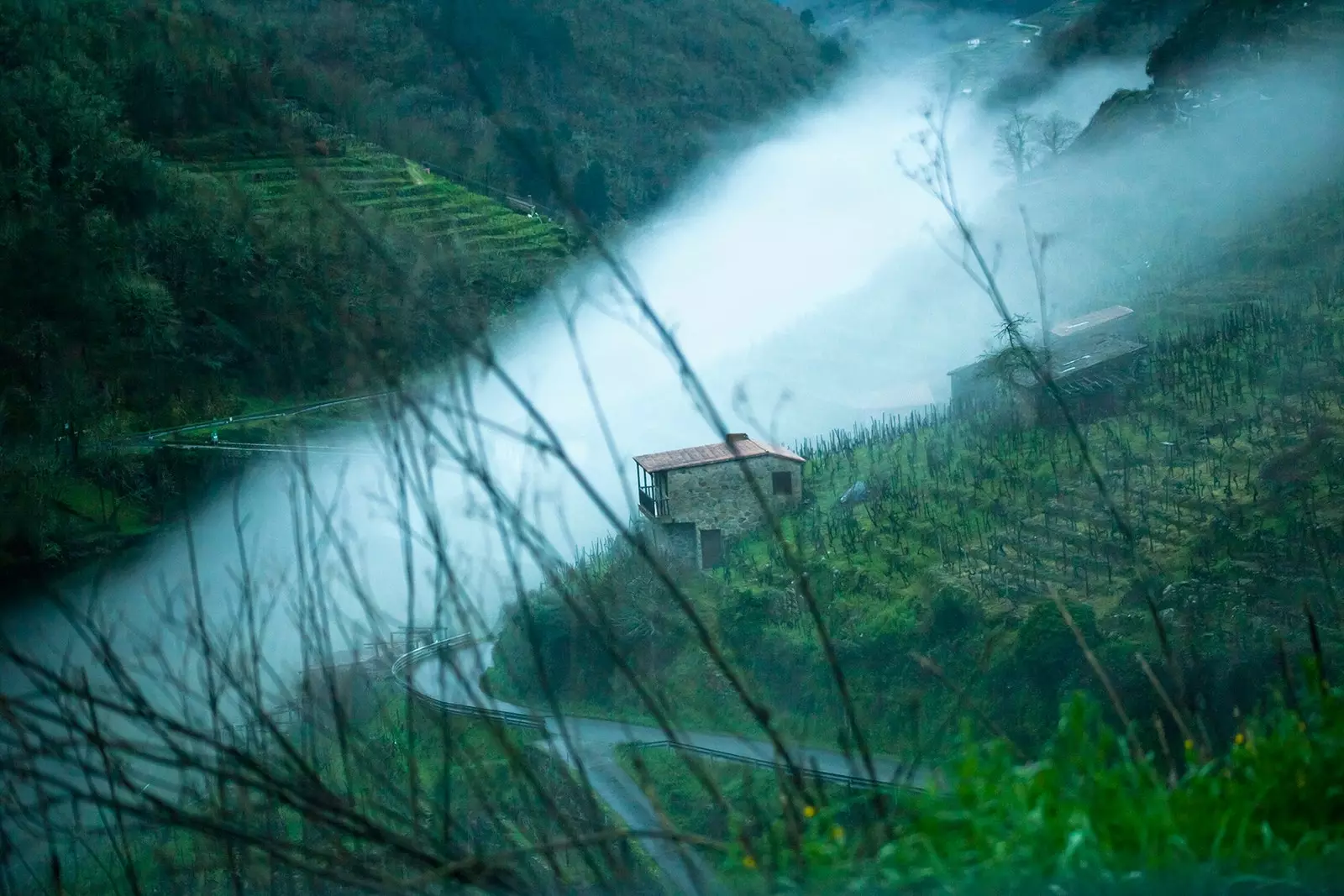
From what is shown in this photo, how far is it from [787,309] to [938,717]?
440 centimetres

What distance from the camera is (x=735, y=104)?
1007 cm

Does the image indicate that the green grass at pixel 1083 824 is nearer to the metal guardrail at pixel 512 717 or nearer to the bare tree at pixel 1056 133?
the metal guardrail at pixel 512 717

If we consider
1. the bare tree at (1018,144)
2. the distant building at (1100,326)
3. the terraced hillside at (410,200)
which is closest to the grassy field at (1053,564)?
the distant building at (1100,326)

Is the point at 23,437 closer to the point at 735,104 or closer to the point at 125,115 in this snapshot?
the point at 125,115

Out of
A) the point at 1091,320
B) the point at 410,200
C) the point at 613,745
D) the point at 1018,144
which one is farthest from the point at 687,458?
the point at 1018,144

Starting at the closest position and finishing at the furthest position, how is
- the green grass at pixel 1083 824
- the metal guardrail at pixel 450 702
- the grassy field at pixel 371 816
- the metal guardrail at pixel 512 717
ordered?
the green grass at pixel 1083 824 → the grassy field at pixel 371 816 → the metal guardrail at pixel 512 717 → the metal guardrail at pixel 450 702

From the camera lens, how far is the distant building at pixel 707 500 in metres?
4.51

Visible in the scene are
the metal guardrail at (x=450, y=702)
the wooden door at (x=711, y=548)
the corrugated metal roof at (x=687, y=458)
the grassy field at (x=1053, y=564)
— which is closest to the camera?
the metal guardrail at (x=450, y=702)

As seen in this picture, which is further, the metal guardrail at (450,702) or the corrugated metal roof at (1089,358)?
the corrugated metal roof at (1089,358)

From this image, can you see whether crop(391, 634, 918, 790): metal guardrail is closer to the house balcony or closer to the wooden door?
the wooden door

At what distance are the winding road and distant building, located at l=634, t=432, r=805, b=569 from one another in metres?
1.73

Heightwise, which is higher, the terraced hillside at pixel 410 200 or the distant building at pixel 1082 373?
the terraced hillside at pixel 410 200

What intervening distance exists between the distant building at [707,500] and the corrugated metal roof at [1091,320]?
126 centimetres

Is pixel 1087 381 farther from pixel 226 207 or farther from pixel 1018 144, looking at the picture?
pixel 226 207
